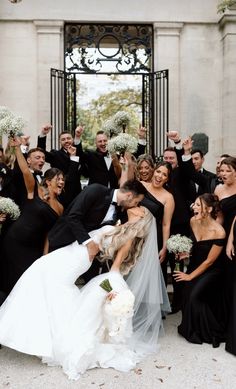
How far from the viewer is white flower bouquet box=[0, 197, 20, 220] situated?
16.2 feet

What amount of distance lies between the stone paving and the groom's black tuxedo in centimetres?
123

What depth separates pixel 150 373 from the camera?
4.10 metres

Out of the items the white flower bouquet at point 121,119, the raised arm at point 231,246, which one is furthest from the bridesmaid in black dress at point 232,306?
the white flower bouquet at point 121,119

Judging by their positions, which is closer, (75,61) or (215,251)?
(215,251)

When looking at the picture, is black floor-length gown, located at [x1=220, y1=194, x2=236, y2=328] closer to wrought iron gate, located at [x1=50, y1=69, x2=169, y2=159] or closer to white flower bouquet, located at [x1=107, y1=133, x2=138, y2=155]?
white flower bouquet, located at [x1=107, y1=133, x2=138, y2=155]

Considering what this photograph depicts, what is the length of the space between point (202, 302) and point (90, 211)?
1.66 m

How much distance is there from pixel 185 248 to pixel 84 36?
24.7 ft

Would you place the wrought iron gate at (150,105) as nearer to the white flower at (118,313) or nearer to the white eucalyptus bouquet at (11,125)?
the white eucalyptus bouquet at (11,125)

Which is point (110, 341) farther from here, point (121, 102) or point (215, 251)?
point (121, 102)

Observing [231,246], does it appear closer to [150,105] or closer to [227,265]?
[227,265]

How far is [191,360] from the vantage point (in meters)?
4.38

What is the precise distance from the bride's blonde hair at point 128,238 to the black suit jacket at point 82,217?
22 centimetres

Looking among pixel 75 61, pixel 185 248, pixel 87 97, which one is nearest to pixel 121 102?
pixel 87 97

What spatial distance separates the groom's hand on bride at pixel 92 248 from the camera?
14.8 ft
